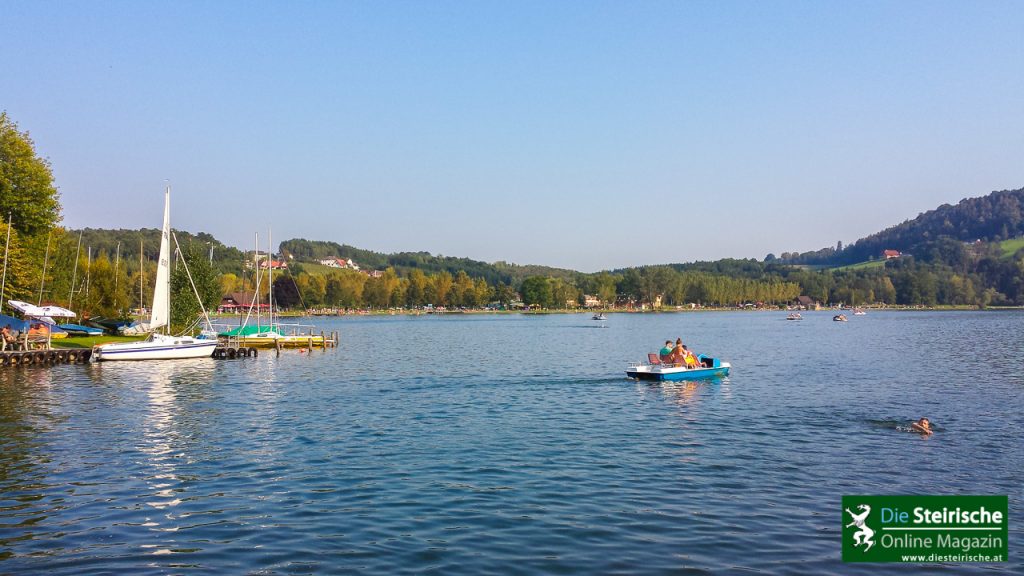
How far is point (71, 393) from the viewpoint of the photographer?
4009 centimetres

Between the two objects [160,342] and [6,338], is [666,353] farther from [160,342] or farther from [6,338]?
[6,338]

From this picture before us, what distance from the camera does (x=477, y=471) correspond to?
22.0m

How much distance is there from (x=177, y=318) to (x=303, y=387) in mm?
41324

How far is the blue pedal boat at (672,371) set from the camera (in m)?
45.8

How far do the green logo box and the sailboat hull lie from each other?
193ft

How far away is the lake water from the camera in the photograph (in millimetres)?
14508

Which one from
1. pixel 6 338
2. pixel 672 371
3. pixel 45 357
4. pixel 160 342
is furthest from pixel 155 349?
pixel 672 371

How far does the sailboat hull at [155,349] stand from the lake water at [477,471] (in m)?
12.7

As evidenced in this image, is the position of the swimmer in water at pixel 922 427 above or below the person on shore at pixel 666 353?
below

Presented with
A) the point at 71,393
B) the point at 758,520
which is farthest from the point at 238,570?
the point at 71,393

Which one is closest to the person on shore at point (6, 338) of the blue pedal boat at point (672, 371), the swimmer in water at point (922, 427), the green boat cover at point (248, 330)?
the green boat cover at point (248, 330)

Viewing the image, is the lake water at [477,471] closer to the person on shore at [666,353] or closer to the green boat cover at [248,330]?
the person on shore at [666,353]

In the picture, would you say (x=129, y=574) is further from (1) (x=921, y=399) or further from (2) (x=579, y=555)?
(1) (x=921, y=399)

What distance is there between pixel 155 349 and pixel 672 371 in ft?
143
